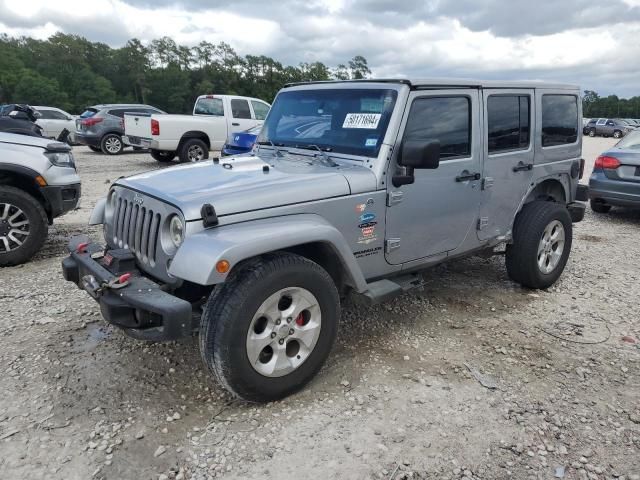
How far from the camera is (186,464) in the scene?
2613mm

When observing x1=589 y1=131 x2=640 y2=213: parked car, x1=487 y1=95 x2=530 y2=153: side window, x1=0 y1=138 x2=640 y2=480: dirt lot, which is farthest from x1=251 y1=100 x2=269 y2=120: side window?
x1=487 y1=95 x2=530 y2=153: side window

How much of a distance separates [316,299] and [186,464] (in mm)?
1138

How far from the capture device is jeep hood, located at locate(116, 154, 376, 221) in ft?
9.46

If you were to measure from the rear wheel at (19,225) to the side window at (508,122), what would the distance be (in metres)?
4.61

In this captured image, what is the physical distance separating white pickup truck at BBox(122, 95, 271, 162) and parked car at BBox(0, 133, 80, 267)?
7.09m

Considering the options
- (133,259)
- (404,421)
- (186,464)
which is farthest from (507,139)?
(186,464)

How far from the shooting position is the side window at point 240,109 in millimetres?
13891

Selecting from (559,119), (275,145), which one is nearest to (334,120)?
(275,145)

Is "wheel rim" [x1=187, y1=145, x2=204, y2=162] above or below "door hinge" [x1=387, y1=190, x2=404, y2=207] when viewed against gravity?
above

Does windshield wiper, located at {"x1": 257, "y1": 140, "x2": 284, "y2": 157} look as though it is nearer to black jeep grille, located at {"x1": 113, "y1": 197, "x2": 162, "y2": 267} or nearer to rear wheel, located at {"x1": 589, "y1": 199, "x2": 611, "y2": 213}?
black jeep grille, located at {"x1": 113, "y1": 197, "x2": 162, "y2": 267}

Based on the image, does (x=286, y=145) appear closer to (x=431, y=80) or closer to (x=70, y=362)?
(x=431, y=80)

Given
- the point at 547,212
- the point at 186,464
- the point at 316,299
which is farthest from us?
the point at 547,212

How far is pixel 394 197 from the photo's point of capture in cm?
352

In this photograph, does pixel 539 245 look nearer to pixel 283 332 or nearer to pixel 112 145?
pixel 283 332
